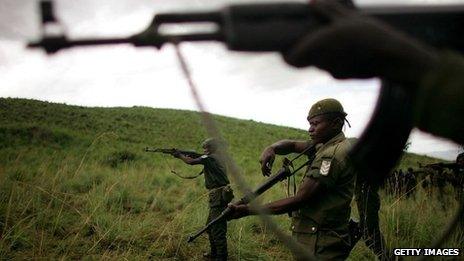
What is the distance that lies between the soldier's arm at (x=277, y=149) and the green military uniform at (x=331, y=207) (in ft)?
1.97

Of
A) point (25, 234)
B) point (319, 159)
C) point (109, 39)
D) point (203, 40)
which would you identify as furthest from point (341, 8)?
point (25, 234)

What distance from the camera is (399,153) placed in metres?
1.97

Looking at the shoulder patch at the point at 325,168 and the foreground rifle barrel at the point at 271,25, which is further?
the shoulder patch at the point at 325,168

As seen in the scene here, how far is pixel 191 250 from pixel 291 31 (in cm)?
538

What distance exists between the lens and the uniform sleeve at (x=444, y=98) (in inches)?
42.3

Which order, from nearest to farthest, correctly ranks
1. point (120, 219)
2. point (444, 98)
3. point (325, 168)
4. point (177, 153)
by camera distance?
1. point (444, 98)
2. point (325, 168)
3. point (120, 219)
4. point (177, 153)

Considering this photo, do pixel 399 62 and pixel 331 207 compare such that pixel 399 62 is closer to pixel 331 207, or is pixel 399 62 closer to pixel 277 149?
pixel 331 207

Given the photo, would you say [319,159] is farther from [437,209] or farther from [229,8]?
[437,209]

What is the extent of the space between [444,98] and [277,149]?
302 centimetres

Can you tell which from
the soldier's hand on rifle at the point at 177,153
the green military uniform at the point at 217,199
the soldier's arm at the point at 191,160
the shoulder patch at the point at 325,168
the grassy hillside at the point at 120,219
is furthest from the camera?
the soldier's hand on rifle at the point at 177,153

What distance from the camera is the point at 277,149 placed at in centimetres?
409

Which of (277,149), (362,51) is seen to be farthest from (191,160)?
(362,51)

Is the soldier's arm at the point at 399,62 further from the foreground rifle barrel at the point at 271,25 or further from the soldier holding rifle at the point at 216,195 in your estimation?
the soldier holding rifle at the point at 216,195

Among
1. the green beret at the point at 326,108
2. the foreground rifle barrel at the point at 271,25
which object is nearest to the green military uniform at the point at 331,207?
the green beret at the point at 326,108
